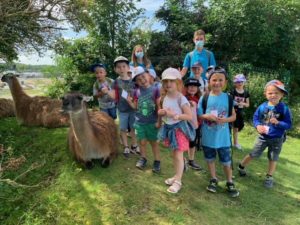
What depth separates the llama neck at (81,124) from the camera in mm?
5113

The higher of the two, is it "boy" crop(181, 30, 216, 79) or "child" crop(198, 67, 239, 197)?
"boy" crop(181, 30, 216, 79)

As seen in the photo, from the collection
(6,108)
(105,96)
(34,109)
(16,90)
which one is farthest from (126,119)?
(6,108)

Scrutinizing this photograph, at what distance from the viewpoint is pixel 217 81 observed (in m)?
5.01

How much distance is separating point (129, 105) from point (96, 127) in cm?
62

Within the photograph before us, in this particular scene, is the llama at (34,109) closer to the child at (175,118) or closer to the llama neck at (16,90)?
the llama neck at (16,90)

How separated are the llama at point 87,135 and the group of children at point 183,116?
33 centimetres

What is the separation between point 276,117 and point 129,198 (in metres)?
2.45

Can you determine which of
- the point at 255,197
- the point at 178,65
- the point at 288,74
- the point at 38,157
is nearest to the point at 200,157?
the point at 255,197

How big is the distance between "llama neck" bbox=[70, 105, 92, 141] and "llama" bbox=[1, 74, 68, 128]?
2.47 metres

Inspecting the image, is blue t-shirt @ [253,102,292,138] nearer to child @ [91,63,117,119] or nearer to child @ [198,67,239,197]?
child @ [198,67,239,197]

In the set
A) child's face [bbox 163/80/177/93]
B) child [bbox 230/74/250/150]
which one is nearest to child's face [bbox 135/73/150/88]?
child's face [bbox 163/80/177/93]

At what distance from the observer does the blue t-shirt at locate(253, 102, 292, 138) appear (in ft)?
17.6

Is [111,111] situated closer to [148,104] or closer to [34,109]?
[148,104]

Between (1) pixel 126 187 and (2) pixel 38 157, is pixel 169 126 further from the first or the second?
(2) pixel 38 157
